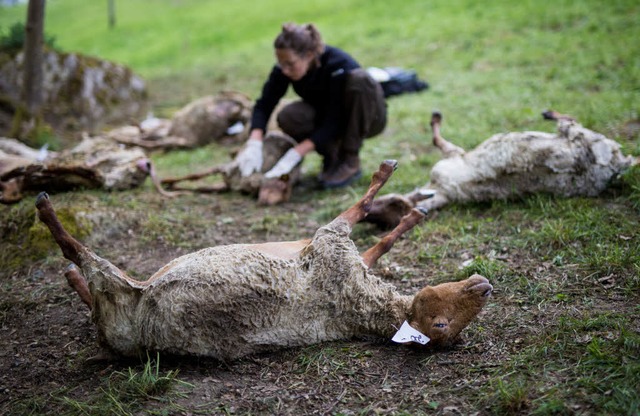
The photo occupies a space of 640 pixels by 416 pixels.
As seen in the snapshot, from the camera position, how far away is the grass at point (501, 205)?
2.35m

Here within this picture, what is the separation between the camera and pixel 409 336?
252 cm

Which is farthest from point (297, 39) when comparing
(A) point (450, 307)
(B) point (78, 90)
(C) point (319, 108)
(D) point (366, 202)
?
(B) point (78, 90)

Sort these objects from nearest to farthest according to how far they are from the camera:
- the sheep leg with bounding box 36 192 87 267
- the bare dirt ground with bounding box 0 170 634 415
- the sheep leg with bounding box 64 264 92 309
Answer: the bare dirt ground with bounding box 0 170 634 415
the sheep leg with bounding box 36 192 87 267
the sheep leg with bounding box 64 264 92 309

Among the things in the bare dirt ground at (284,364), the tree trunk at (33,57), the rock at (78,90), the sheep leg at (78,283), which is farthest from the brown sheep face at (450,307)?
the rock at (78,90)

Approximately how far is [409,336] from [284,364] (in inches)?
23.3

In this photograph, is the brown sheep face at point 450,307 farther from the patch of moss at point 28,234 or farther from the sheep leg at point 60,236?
the patch of moss at point 28,234

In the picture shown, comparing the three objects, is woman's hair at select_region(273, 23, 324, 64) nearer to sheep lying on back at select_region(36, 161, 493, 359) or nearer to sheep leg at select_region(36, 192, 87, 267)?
sheep lying on back at select_region(36, 161, 493, 359)

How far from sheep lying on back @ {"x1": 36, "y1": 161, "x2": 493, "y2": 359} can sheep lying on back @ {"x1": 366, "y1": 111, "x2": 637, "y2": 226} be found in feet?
4.49

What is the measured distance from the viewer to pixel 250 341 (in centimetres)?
Result: 255

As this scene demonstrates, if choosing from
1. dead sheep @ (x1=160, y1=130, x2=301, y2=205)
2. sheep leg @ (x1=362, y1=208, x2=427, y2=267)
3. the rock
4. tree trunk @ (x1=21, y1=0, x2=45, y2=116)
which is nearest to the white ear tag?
sheep leg @ (x1=362, y1=208, x2=427, y2=267)

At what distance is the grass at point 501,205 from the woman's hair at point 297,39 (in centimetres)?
128

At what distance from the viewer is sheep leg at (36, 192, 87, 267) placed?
8.70 ft

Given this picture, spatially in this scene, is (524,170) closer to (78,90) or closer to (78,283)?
(78,283)

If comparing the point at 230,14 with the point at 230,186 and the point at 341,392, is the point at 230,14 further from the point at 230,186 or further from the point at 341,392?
the point at 341,392
